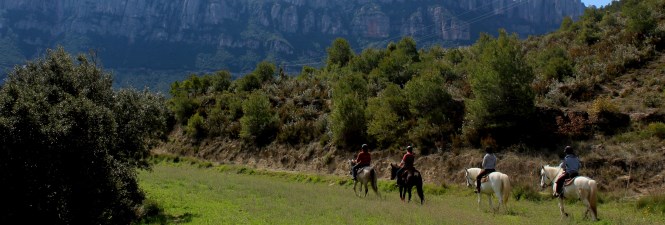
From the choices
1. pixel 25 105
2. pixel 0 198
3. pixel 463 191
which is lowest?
pixel 463 191

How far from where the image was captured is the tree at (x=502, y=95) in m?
29.9

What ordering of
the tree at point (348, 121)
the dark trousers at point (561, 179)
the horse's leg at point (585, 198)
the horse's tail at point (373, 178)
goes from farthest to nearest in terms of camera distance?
the tree at point (348, 121) → the horse's tail at point (373, 178) → the dark trousers at point (561, 179) → the horse's leg at point (585, 198)

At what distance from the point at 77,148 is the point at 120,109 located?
6381 mm

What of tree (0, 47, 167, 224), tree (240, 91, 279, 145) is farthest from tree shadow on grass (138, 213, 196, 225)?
tree (240, 91, 279, 145)

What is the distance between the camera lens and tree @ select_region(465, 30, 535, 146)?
29.9 m

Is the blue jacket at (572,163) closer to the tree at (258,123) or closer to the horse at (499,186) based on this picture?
the horse at (499,186)

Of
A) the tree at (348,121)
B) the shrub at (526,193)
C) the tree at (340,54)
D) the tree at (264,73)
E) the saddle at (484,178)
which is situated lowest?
the shrub at (526,193)

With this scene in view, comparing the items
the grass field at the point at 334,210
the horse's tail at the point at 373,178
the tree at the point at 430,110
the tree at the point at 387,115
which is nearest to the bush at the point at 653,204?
the grass field at the point at 334,210

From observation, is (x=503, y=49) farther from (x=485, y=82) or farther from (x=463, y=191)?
(x=463, y=191)

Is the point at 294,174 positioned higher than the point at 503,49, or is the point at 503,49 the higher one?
the point at 503,49

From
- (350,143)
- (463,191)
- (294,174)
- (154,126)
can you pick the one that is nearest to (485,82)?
(463,191)

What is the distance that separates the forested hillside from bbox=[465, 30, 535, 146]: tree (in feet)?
0.23

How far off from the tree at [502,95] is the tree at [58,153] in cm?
2210

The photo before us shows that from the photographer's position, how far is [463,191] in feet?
86.2
